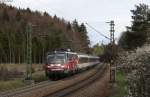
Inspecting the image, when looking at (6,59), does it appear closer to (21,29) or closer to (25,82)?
(21,29)

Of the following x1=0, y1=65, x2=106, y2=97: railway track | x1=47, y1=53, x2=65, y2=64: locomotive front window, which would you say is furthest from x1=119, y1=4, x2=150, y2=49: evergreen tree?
x1=0, y1=65, x2=106, y2=97: railway track

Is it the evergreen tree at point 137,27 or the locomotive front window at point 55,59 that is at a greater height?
the evergreen tree at point 137,27

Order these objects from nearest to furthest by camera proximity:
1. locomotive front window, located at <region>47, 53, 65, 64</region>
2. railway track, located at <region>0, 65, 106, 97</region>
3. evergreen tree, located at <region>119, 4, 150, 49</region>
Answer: railway track, located at <region>0, 65, 106, 97</region>
locomotive front window, located at <region>47, 53, 65, 64</region>
evergreen tree, located at <region>119, 4, 150, 49</region>

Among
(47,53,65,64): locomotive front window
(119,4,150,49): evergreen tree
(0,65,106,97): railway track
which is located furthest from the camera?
(119,4,150,49): evergreen tree

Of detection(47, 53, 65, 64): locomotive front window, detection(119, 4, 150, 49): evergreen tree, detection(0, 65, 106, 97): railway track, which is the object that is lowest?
detection(0, 65, 106, 97): railway track

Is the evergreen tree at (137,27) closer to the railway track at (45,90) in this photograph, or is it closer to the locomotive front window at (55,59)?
the locomotive front window at (55,59)

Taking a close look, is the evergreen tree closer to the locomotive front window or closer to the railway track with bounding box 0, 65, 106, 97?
the locomotive front window

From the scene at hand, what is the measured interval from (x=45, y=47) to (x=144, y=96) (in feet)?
399

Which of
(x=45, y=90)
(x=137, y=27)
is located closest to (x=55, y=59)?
(x=45, y=90)

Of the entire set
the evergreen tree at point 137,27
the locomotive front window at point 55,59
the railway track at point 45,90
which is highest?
the evergreen tree at point 137,27

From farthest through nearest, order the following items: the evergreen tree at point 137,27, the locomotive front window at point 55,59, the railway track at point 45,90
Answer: the evergreen tree at point 137,27 → the locomotive front window at point 55,59 → the railway track at point 45,90

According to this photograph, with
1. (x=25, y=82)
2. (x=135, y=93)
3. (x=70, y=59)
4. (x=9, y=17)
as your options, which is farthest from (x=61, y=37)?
(x=135, y=93)

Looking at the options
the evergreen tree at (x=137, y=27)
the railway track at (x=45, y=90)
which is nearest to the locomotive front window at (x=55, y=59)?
the railway track at (x=45, y=90)

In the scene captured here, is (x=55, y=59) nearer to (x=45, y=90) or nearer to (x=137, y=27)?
(x=45, y=90)
